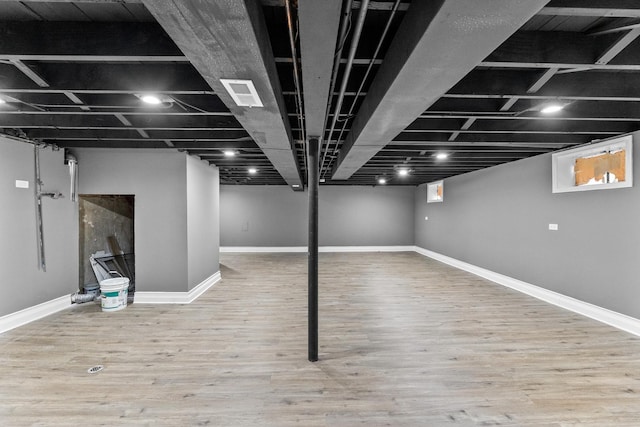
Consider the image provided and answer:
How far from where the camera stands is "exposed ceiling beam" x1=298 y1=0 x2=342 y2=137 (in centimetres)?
113

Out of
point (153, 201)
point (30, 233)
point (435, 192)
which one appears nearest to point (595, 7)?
point (153, 201)

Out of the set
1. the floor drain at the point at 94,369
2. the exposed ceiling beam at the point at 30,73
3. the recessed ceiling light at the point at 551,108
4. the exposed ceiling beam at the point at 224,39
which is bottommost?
the floor drain at the point at 94,369

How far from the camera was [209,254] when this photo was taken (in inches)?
209

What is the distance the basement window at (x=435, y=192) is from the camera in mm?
8039

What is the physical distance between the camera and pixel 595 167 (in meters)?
3.76

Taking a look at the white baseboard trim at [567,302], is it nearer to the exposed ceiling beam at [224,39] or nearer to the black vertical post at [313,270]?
the black vertical post at [313,270]

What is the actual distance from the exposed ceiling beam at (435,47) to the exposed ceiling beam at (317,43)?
15.9 inches

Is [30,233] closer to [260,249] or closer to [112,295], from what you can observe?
[112,295]

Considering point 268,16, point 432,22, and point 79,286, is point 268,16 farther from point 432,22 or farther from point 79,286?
point 79,286

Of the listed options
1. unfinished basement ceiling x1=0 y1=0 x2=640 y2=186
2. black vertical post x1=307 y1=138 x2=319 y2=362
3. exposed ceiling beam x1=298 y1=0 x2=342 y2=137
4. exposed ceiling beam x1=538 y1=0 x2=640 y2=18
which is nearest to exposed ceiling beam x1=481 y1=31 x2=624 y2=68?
unfinished basement ceiling x1=0 y1=0 x2=640 y2=186

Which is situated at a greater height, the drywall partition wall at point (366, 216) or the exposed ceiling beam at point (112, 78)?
the exposed ceiling beam at point (112, 78)

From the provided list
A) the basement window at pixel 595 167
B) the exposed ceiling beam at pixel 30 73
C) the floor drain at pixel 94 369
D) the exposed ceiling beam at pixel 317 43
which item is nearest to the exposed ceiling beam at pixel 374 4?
the exposed ceiling beam at pixel 317 43

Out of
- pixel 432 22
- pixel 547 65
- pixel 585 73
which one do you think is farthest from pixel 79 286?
pixel 585 73

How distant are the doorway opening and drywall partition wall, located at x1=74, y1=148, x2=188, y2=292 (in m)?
0.57
